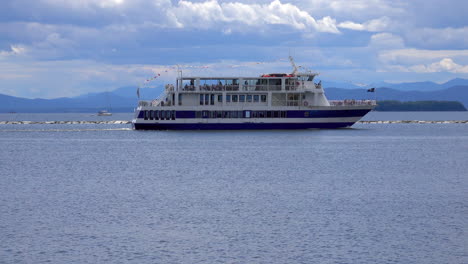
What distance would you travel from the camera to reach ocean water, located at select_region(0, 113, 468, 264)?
1070 inches

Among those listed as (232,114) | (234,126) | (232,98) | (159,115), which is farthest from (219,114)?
(159,115)

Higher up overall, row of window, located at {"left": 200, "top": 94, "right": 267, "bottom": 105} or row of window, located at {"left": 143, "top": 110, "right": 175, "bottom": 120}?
row of window, located at {"left": 200, "top": 94, "right": 267, "bottom": 105}

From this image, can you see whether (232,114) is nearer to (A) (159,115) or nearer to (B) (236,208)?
(A) (159,115)

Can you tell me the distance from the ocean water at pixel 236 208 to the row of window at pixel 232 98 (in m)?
33.2

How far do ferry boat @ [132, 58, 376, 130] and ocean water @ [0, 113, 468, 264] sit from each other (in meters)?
32.4

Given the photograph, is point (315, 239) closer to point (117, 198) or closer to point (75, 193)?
point (117, 198)

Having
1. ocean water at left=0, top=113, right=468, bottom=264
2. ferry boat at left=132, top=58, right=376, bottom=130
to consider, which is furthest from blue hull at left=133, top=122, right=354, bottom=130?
ocean water at left=0, top=113, right=468, bottom=264

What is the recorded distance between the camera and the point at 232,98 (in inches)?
4131

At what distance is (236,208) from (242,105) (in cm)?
6812

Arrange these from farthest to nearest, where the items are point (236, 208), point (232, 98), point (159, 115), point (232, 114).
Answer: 1. point (232, 98)
2. point (232, 114)
3. point (159, 115)
4. point (236, 208)

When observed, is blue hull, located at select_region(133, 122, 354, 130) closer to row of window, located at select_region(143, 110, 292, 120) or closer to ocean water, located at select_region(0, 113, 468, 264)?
row of window, located at select_region(143, 110, 292, 120)

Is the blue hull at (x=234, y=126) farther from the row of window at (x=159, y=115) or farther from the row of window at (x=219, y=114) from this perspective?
the row of window at (x=219, y=114)

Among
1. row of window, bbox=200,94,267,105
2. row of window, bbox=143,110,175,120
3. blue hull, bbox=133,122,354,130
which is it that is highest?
row of window, bbox=200,94,267,105

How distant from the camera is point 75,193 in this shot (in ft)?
142
